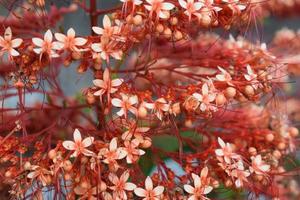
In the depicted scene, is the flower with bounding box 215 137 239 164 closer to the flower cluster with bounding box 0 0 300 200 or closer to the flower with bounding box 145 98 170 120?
the flower cluster with bounding box 0 0 300 200

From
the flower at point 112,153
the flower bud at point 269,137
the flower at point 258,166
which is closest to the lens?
the flower at point 112,153

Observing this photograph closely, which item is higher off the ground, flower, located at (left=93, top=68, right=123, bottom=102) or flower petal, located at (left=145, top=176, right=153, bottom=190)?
flower, located at (left=93, top=68, right=123, bottom=102)

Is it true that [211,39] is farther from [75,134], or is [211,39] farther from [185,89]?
[75,134]

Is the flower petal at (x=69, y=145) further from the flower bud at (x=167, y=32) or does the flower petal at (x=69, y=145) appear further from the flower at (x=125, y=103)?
the flower bud at (x=167, y=32)

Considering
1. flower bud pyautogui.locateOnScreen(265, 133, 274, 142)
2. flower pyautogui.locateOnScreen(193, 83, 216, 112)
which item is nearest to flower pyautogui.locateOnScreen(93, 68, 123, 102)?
flower pyautogui.locateOnScreen(193, 83, 216, 112)

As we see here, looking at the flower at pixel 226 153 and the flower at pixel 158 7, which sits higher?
the flower at pixel 158 7

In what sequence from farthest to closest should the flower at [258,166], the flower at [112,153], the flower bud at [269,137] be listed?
the flower bud at [269,137] → the flower at [258,166] → the flower at [112,153]

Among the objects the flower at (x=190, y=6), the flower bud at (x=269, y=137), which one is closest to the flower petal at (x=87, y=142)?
Result: the flower at (x=190, y=6)

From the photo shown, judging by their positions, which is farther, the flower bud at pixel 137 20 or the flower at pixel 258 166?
the flower at pixel 258 166
